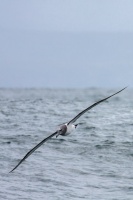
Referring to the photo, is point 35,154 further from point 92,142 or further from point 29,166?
point 92,142

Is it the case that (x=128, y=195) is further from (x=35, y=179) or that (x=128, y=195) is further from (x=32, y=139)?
(x=32, y=139)

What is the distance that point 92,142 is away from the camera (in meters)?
30.4

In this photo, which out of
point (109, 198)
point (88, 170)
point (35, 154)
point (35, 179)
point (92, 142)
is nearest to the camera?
point (109, 198)

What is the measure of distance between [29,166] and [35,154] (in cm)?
271

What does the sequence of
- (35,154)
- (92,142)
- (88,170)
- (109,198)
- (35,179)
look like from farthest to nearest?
(92,142)
(35,154)
(88,170)
(35,179)
(109,198)

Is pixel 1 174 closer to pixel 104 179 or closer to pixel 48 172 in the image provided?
pixel 48 172

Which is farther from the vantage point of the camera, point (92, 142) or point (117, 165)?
point (92, 142)

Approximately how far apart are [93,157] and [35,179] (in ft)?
18.2

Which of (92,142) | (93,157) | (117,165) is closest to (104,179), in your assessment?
(117,165)

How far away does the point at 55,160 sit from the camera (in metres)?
25.2

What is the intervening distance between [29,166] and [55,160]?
1.78 meters

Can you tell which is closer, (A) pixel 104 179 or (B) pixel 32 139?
(A) pixel 104 179

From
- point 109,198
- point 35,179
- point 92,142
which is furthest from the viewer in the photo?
point 92,142

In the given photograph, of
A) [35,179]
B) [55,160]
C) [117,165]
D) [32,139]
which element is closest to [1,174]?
[35,179]
